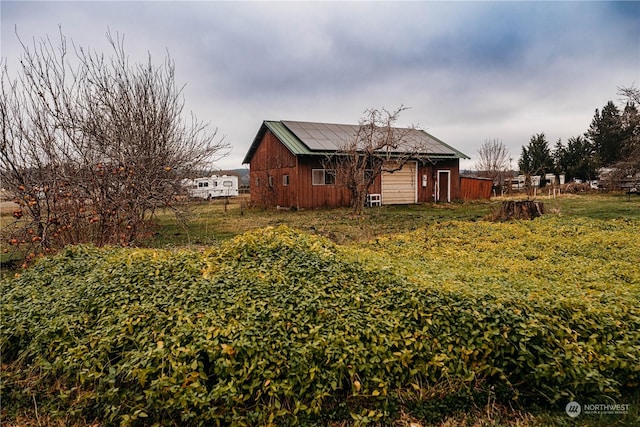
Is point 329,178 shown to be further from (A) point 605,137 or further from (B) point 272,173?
(A) point 605,137

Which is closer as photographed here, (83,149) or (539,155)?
(83,149)

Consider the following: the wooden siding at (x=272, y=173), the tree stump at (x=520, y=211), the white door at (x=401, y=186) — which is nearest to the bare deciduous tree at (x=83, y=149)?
the tree stump at (x=520, y=211)

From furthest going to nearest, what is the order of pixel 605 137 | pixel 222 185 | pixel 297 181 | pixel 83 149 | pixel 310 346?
pixel 222 185 → pixel 605 137 → pixel 297 181 → pixel 83 149 → pixel 310 346

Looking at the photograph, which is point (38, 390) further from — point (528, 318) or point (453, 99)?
point (453, 99)

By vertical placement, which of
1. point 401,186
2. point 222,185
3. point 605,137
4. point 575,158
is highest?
point 605,137

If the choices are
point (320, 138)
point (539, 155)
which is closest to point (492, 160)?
point (539, 155)

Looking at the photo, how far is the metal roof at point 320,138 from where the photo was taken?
54.6 ft

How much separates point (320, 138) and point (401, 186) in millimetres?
4821

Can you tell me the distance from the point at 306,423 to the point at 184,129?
8887 mm

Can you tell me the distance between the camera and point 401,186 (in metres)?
19.1

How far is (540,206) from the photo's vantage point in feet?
31.8

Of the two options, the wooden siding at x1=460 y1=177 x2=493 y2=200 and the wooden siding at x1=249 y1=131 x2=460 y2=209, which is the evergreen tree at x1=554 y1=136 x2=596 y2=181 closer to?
the wooden siding at x1=460 y1=177 x2=493 y2=200

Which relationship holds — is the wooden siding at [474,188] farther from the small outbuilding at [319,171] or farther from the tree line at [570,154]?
the tree line at [570,154]

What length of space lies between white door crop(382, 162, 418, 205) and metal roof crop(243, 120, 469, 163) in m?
1.21
